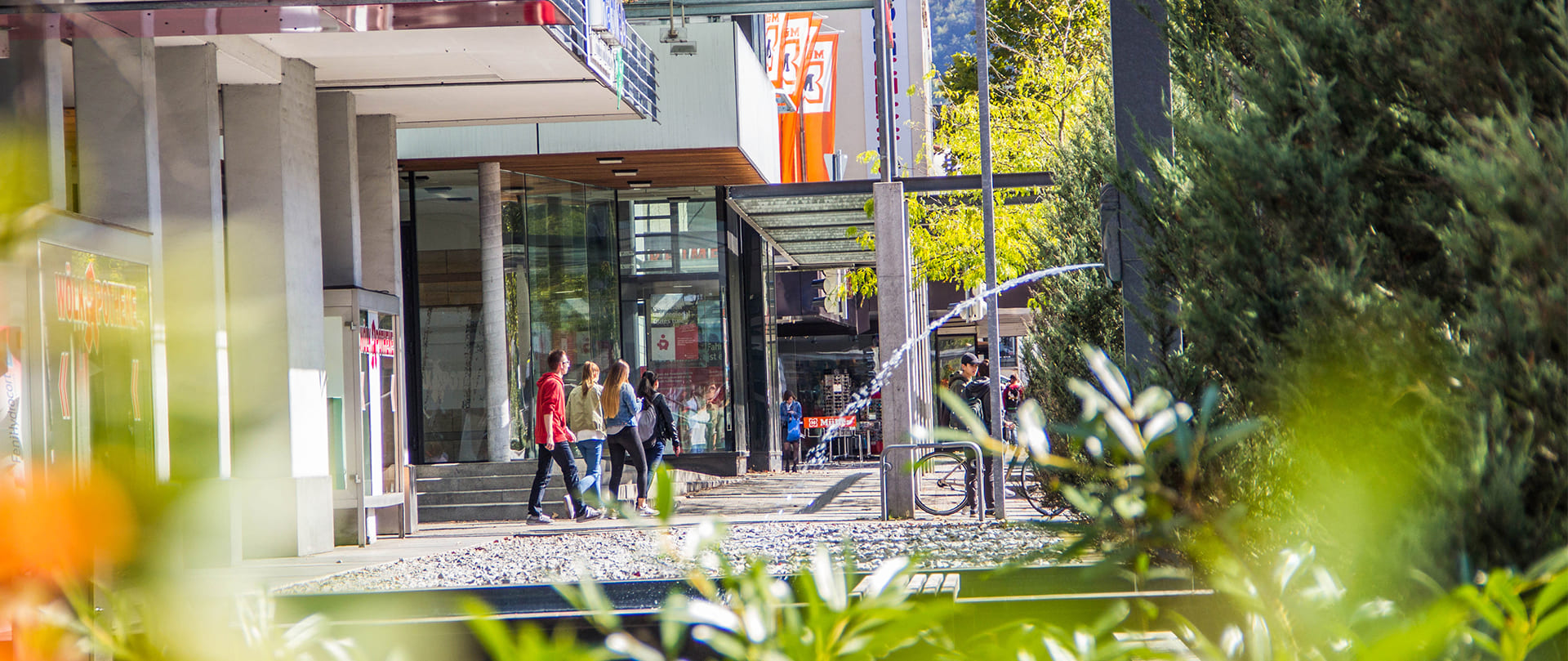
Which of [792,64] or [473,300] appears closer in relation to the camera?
[473,300]

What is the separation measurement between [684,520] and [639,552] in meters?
2.65

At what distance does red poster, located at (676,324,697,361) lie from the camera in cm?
2044

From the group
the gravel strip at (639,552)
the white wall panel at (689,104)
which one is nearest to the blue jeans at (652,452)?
the gravel strip at (639,552)

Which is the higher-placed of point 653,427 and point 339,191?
point 339,191

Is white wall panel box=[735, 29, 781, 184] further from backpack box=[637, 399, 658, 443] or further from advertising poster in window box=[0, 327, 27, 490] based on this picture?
advertising poster in window box=[0, 327, 27, 490]

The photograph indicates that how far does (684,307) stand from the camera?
2047cm

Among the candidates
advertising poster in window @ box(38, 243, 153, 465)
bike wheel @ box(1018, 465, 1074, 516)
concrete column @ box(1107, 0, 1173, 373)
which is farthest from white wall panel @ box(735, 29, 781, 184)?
concrete column @ box(1107, 0, 1173, 373)

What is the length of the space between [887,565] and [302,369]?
1069 cm

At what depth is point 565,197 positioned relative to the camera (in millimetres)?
18422

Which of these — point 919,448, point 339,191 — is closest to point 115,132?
point 339,191

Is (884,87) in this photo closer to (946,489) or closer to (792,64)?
(946,489)

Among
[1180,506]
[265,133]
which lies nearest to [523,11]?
[265,133]

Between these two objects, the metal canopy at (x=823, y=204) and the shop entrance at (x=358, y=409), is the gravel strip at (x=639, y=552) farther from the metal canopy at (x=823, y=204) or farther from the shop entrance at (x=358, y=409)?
the metal canopy at (x=823, y=204)

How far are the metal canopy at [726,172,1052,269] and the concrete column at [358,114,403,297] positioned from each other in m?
4.02
